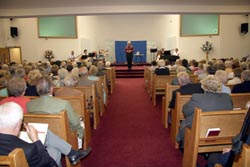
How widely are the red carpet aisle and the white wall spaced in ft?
29.3

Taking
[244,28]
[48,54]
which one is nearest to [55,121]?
[48,54]

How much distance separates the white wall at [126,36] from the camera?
43.2 feet

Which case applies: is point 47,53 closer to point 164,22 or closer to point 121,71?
point 121,71

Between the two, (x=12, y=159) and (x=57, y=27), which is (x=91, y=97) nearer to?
(x=12, y=159)

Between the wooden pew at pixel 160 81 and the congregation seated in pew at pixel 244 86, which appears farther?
the wooden pew at pixel 160 81

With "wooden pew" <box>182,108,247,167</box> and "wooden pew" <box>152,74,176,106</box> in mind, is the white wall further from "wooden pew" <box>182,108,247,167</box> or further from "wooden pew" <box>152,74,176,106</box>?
"wooden pew" <box>182,108,247,167</box>

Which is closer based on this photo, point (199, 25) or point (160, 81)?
point (160, 81)

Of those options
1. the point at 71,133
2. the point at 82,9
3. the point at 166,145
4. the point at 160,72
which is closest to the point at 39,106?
the point at 71,133

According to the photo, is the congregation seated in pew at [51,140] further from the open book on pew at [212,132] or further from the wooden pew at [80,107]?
the open book on pew at [212,132]

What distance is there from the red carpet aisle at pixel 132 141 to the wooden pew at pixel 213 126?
0.64 m

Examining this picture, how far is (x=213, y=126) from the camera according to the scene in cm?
255

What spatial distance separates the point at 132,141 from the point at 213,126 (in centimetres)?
169

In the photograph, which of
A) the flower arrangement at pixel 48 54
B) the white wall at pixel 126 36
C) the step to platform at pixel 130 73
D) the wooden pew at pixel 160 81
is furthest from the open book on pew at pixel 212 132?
the flower arrangement at pixel 48 54

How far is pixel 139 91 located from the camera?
27.0ft
